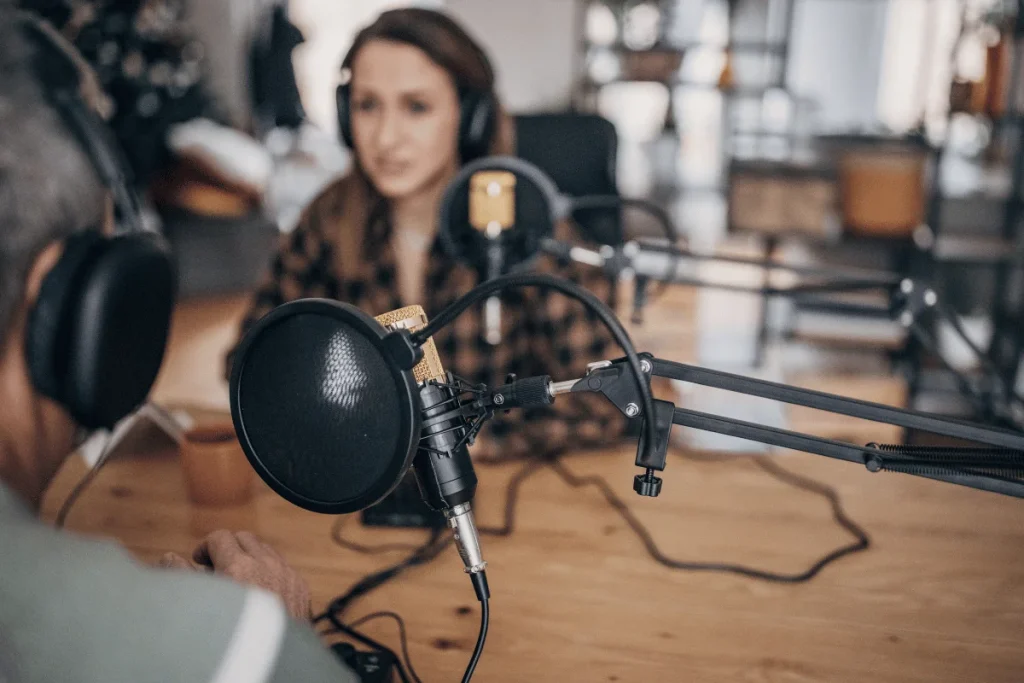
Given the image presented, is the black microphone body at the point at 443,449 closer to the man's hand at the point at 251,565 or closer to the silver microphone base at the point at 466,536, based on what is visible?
the silver microphone base at the point at 466,536

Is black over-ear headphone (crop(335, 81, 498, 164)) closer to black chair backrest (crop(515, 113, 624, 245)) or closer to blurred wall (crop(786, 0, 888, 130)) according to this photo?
black chair backrest (crop(515, 113, 624, 245))

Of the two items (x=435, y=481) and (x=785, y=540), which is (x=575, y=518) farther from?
(x=435, y=481)

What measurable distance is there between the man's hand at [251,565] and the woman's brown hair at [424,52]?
0.84 m

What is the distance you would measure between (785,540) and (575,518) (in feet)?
0.76

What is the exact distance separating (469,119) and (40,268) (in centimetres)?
82

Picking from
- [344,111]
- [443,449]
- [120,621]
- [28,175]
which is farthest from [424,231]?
[120,621]

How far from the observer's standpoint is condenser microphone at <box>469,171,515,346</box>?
0.86 meters

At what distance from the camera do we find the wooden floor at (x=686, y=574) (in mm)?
766

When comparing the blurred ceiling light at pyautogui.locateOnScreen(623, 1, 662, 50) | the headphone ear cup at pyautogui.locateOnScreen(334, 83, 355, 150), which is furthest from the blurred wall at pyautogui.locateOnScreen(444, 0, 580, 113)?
the headphone ear cup at pyautogui.locateOnScreen(334, 83, 355, 150)

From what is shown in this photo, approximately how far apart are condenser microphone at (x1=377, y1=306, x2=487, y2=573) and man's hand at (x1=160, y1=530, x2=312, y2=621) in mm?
209

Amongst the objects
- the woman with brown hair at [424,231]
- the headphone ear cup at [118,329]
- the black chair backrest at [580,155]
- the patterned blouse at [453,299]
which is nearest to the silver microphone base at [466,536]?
the headphone ear cup at [118,329]

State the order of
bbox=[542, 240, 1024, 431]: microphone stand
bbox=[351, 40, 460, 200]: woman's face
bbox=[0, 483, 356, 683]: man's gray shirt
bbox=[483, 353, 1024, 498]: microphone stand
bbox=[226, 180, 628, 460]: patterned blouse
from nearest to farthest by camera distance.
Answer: bbox=[0, 483, 356, 683]: man's gray shirt
bbox=[483, 353, 1024, 498]: microphone stand
bbox=[542, 240, 1024, 431]: microphone stand
bbox=[351, 40, 460, 200]: woman's face
bbox=[226, 180, 628, 460]: patterned blouse

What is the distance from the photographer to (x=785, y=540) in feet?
3.16

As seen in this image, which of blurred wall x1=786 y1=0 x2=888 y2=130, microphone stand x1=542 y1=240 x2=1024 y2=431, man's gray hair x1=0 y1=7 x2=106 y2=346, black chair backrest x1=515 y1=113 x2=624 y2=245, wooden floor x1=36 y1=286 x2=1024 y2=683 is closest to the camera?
man's gray hair x1=0 y1=7 x2=106 y2=346
